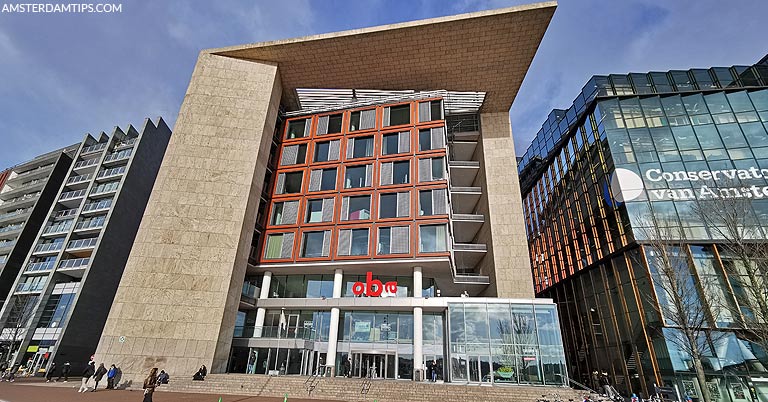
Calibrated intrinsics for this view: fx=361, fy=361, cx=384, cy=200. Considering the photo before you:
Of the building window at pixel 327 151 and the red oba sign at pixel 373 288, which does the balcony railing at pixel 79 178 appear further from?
the red oba sign at pixel 373 288

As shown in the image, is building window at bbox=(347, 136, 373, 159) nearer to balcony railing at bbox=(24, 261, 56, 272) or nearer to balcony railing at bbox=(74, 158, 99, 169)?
balcony railing at bbox=(24, 261, 56, 272)

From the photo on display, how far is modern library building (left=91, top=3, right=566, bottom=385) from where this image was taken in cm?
2752

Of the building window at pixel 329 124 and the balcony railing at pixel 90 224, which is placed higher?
the building window at pixel 329 124

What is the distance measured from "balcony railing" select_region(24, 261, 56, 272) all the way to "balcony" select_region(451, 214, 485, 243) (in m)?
50.3

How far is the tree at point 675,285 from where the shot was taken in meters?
23.0

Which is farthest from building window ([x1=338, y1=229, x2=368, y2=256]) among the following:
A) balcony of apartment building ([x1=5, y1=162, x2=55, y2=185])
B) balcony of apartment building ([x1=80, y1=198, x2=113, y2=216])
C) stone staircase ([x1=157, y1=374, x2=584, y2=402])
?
balcony of apartment building ([x1=5, y1=162, x2=55, y2=185])

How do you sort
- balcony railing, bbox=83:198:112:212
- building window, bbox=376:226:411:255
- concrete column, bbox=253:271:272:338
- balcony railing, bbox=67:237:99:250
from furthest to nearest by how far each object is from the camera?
1. balcony railing, bbox=83:198:112:212
2. balcony railing, bbox=67:237:99:250
3. concrete column, bbox=253:271:272:338
4. building window, bbox=376:226:411:255

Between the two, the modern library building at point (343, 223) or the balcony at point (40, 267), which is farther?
the balcony at point (40, 267)

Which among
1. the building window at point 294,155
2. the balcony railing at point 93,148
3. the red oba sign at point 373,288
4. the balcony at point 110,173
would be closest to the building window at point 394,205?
the red oba sign at point 373,288

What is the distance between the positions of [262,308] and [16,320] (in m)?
34.1

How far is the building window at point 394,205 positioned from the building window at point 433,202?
1269 mm

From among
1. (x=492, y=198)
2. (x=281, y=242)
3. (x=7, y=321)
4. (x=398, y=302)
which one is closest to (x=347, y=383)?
(x=398, y=302)

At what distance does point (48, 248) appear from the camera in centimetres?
4784

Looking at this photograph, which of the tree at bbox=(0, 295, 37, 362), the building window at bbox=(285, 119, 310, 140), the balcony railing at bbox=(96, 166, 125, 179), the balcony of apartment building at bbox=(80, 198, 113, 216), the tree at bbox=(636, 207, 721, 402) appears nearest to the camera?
the tree at bbox=(636, 207, 721, 402)
